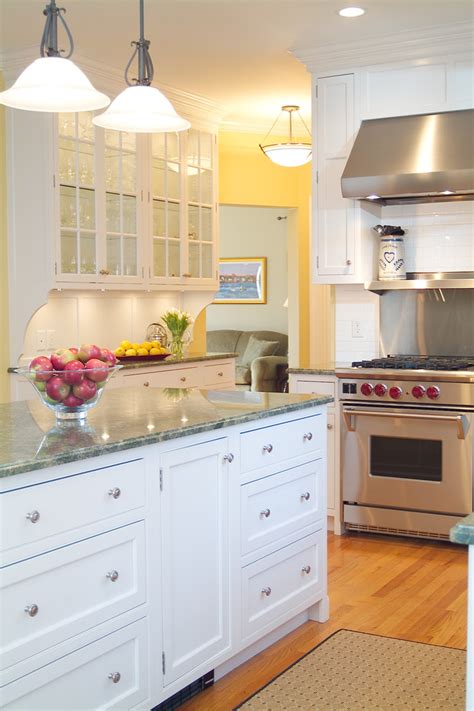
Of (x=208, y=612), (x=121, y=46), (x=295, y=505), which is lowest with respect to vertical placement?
(x=208, y=612)

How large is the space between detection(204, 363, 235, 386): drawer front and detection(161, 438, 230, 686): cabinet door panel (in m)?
3.39

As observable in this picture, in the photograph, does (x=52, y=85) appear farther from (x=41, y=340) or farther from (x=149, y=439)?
(x=41, y=340)

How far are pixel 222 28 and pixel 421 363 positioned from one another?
207 cm

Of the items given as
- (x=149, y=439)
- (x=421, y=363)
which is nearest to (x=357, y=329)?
(x=421, y=363)

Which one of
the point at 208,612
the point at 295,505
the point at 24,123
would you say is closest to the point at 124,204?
the point at 24,123

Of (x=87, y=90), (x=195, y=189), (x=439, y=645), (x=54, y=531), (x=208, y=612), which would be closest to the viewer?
(x=54, y=531)

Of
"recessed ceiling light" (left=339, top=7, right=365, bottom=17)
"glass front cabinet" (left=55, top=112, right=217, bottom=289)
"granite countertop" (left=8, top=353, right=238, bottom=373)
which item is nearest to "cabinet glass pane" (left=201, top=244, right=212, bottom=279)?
"glass front cabinet" (left=55, top=112, right=217, bottom=289)

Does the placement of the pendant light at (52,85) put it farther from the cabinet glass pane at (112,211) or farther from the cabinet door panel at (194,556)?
the cabinet glass pane at (112,211)

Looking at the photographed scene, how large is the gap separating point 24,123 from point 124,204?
33.5 inches

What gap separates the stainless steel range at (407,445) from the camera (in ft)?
15.0

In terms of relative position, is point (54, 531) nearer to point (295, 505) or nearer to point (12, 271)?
point (295, 505)

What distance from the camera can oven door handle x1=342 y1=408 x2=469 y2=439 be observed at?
4543mm

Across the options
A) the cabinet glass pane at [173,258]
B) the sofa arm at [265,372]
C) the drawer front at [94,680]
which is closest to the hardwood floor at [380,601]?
the drawer front at [94,680]

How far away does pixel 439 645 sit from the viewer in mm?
3301
